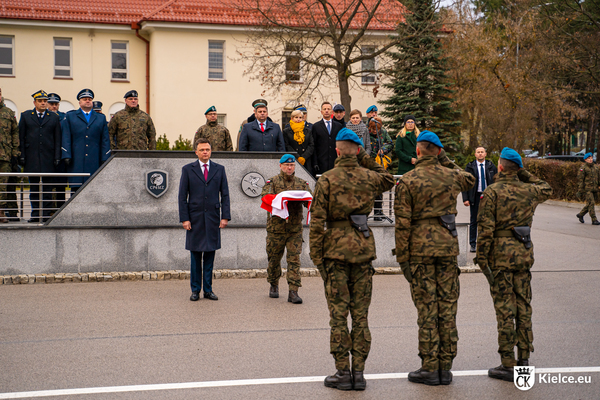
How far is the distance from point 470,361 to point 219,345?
246cm

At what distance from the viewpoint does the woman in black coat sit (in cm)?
1187

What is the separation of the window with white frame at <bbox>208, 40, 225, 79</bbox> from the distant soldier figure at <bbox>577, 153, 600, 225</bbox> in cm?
1973

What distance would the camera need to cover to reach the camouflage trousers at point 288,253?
28.6ft

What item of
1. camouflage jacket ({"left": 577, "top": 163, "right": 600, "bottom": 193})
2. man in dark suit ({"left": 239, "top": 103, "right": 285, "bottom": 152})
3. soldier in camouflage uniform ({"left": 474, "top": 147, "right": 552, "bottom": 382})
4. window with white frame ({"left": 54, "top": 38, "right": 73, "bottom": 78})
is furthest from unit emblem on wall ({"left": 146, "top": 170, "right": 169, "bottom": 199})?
window with white frame ({"left": 54, "top": 38, "right": 73, "bottom": 78})

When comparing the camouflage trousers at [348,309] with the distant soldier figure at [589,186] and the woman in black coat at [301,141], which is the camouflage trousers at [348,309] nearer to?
the woman in black coat at [301,141]

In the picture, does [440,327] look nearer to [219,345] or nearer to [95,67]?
[219,345]

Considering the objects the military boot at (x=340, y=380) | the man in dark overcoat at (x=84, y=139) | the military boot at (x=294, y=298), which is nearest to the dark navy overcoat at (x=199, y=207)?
the military boot at (x=294, y=298)

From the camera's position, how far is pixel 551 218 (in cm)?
1944

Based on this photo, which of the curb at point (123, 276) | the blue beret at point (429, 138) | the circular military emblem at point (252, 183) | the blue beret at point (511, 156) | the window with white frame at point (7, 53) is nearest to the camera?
the blue beret at point (429, 138)

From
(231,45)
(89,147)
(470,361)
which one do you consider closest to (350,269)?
(470,361)

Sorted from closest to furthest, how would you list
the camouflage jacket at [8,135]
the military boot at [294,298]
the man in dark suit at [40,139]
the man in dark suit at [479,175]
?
the military boot at [294,298] → the camouflage jacket at [8,135] → the man in dark suit at [40,139] → the man in dark suit at [479,175]

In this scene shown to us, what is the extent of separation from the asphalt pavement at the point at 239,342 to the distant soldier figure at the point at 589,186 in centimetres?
840

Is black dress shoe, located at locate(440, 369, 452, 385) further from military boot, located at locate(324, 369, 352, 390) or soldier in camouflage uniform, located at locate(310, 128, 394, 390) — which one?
military boot, located at locate(324, 369, 352, 390)

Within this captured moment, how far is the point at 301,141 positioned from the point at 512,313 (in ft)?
22.7
